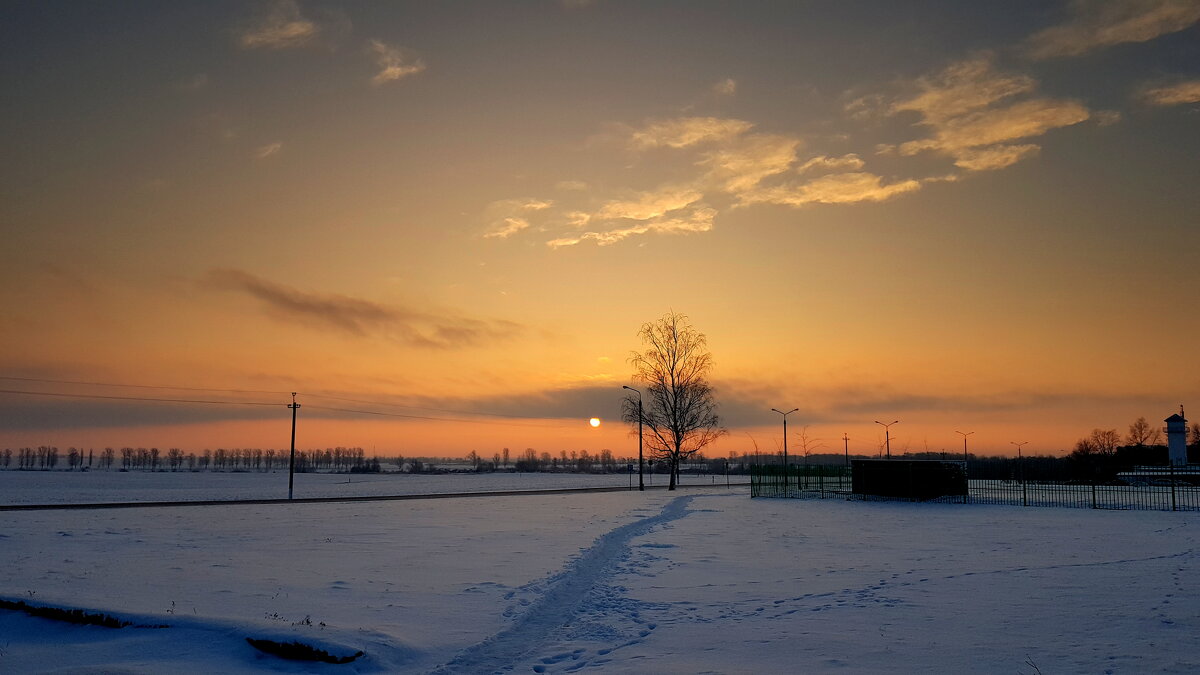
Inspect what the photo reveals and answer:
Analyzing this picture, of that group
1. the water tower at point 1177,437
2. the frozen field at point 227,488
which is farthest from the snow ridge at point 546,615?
the water tower at point 1177,437

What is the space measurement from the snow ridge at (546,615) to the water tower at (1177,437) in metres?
88.8

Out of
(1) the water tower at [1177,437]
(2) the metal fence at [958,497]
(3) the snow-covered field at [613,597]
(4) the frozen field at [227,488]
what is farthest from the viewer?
(1) the water tower at [1177,437]

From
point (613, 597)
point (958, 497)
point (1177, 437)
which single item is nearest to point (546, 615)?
point (613, 597)

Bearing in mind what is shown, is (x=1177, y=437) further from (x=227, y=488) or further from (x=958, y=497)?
(x=227, y=488)

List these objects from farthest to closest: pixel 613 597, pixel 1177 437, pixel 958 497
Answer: pixel 1177 437 → pixel 958 497 → pixel 613 597

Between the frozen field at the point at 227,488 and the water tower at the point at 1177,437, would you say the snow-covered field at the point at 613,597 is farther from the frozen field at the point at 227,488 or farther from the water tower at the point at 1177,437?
the water tower at the point at 1177,437

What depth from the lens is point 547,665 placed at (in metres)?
10.9

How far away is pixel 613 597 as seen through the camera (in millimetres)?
15828

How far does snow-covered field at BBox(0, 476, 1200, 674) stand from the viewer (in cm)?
1099

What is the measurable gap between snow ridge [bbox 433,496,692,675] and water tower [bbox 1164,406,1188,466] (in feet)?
291

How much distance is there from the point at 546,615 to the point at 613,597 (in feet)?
6.78

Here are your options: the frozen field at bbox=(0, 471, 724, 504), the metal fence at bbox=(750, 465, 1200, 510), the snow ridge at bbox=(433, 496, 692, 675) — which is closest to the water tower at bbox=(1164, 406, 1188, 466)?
the metal fence at bbox=(750, 465, 1200, 510)

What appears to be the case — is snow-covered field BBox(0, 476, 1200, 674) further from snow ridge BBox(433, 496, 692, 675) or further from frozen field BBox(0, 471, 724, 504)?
frozen field BBox(0, 471, 724, 504)

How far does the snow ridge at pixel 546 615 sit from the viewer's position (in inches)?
435
